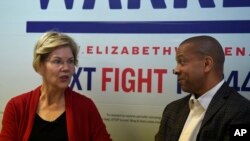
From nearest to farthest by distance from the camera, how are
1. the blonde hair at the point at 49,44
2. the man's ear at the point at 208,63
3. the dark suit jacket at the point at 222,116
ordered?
the dark suit jacket at the point at 222,116 → the man's ear at the point at 208,63 → the blonde hair at the point at 49,44

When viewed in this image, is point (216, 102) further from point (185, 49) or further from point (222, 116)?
point (185, 49)

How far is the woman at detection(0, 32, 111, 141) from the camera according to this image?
1936mm

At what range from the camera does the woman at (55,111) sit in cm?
194

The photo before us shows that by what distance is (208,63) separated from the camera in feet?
5.67

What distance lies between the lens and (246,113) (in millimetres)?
1606

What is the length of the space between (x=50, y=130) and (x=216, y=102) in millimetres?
876

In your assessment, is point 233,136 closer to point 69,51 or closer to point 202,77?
point 202,77

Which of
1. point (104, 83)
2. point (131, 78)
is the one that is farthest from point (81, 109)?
point (131, 78)

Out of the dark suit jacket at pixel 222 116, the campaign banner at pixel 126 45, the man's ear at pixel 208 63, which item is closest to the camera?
the dark suit jacket at pixel 222 116

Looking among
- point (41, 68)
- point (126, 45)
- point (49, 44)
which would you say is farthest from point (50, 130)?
point (126, 45)

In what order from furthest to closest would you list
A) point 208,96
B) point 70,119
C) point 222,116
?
point 70,119
point 208,96
point 222,116

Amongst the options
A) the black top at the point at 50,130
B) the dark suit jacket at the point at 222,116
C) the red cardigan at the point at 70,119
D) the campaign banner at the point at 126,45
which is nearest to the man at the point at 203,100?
the dark suit jacket at the point at 222,116

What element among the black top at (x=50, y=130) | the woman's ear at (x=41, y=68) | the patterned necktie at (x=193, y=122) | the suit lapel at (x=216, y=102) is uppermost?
the woman's ear at (x=41, y=68)

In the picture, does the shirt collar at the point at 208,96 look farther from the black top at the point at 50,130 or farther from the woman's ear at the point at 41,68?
the woman's ear at the point at 41,68
